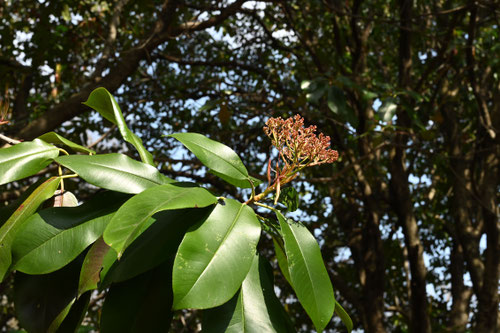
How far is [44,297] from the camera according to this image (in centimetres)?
98

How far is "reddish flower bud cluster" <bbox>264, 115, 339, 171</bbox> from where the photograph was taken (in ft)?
3.53

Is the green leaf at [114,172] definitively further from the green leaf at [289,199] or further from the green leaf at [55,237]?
the green leaf at [289,199]

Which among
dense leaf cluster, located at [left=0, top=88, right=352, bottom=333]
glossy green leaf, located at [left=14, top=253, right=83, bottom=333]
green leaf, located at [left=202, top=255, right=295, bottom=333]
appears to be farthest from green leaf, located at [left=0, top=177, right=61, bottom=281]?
green leaf, located at [left=202, top=255, right=295, bottom=333]

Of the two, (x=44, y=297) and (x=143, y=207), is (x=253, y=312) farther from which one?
(x=44, y=297)

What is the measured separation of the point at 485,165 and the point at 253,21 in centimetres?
271

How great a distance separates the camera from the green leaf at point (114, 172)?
37.3 inches

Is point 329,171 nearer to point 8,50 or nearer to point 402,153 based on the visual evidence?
point 402,153

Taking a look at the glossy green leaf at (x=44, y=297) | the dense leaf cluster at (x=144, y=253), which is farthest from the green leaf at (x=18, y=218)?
the glossy green leaf at (x=44, y=297)

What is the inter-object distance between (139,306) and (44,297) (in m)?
0.19

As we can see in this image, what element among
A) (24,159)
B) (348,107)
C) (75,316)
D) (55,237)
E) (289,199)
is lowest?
(75,316)

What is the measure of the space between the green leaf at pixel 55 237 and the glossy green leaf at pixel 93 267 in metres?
0.02

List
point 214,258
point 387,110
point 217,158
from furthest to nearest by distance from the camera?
1. point 387,110
2. point 217,158
3. point 214,258

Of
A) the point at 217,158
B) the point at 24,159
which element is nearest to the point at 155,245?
the point at 217,158

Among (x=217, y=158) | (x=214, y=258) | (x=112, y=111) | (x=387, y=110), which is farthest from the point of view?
(x=387, y=110)
